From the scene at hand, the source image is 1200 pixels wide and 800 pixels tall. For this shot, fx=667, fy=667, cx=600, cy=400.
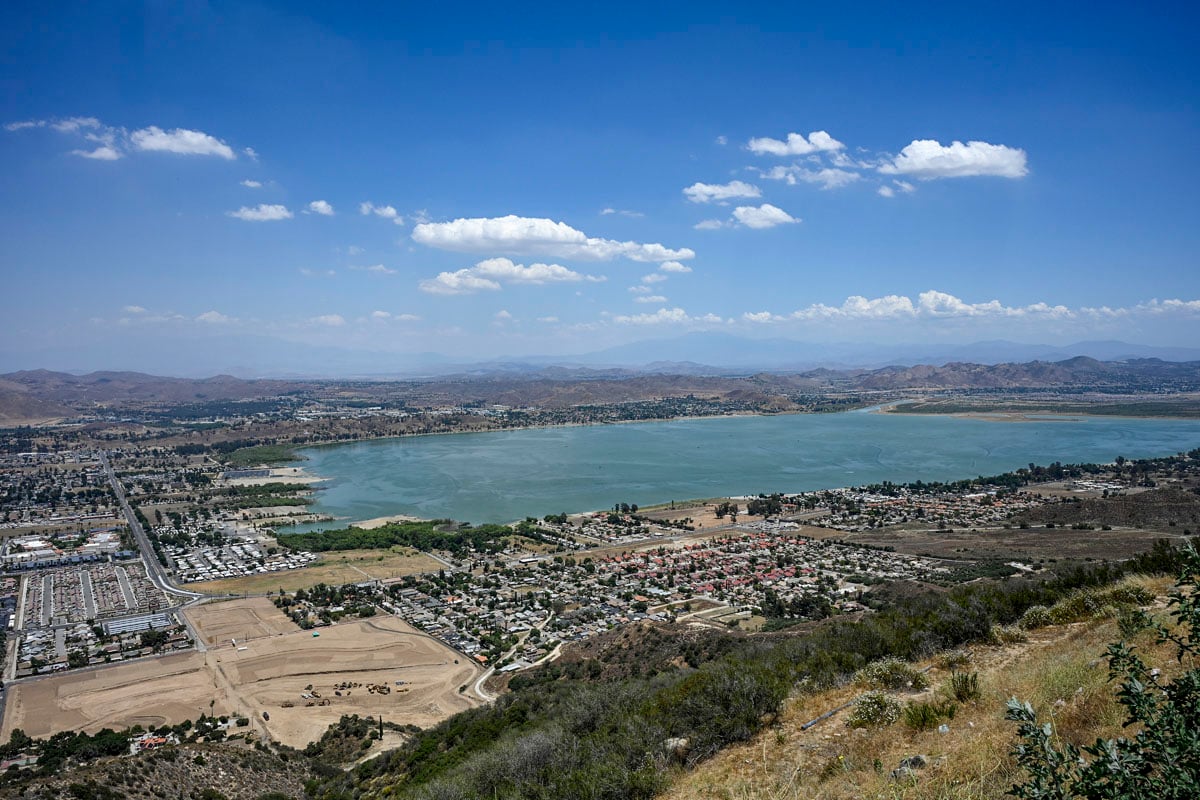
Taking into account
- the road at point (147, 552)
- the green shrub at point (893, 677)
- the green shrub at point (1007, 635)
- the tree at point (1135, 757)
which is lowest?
the road at point (147, 552)

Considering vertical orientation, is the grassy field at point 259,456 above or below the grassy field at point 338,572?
above

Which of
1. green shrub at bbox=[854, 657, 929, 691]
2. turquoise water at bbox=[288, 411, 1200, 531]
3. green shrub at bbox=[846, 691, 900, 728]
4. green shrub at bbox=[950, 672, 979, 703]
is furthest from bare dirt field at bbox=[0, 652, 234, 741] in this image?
turquoise water at bbox=[288, 411, 1200, 531]

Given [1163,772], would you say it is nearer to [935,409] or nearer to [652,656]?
[652,656]

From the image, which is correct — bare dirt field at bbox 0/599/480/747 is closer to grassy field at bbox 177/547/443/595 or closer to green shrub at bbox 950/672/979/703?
grassy field at bbox 177/547/443/595

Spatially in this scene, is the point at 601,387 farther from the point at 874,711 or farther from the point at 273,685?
the point at 874,711

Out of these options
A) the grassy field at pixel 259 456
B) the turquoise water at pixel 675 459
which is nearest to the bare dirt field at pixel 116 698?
the turquoise water at pixel 675 459

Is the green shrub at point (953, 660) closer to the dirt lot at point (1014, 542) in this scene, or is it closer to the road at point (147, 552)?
A: the dirt lot at point (1014, 542)

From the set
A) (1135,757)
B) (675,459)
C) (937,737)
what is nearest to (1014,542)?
(937,737)
